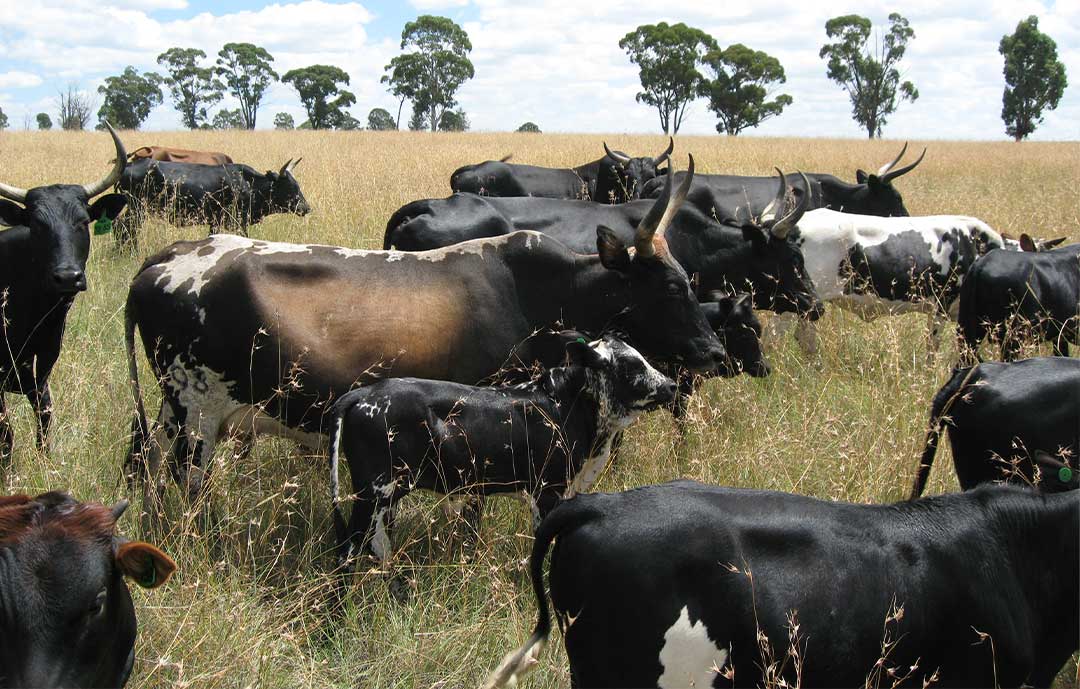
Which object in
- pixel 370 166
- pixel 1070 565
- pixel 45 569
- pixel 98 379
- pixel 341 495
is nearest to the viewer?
pixel 45 569

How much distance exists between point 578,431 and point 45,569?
271 cm

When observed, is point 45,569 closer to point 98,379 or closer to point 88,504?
point 88,504

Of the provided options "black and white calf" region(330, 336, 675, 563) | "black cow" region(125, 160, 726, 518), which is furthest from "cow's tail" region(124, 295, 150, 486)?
"black and white calf" region(330, 336, 675, 563)

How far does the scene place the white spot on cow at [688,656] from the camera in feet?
9.98

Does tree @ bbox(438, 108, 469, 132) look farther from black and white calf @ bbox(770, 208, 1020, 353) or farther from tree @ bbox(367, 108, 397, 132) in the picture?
black and white calf @ bbox(770, 208, 1020, 353)

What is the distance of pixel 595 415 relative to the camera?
506 cm

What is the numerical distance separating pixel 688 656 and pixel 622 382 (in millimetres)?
2155

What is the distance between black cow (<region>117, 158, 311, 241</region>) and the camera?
12.9m

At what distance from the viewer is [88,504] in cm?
313

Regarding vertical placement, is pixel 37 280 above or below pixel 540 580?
above

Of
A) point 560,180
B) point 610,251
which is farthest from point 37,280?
point 560,180

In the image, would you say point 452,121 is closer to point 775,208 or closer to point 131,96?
point 131,96

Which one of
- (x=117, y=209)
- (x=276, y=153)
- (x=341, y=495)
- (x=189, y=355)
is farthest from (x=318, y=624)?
(x=276, y=153)

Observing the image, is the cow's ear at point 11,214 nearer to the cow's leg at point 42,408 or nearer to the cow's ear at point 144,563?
the cow's leg at point 42,408
